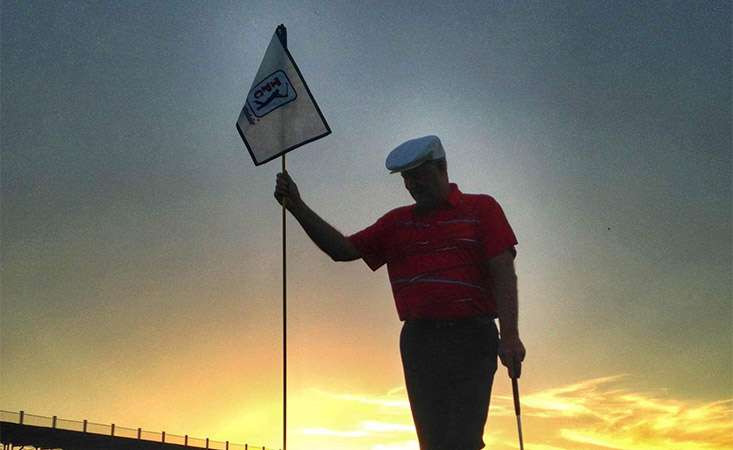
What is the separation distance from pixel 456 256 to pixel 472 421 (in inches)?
41.5

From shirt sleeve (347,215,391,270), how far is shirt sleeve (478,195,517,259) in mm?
744

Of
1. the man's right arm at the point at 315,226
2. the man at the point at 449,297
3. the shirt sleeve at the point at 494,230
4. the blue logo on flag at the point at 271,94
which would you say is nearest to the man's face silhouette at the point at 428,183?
the man at the point at 449,297

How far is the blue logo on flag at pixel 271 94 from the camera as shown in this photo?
22.1 feet

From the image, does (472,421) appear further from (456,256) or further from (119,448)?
(119,448)

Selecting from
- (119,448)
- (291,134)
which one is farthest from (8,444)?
(291,134)

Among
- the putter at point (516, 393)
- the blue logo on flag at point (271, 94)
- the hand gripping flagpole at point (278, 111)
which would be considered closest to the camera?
the putter at point (516, 393)

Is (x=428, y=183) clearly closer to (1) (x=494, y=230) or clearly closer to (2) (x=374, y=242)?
(1) (x=494, y=230)

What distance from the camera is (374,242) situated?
5742 millimetres

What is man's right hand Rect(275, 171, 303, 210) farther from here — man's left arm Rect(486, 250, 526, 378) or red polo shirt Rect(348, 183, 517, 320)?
man's left arm Rect(486, 250, 526, 378)

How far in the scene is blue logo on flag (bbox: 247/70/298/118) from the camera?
265 inches

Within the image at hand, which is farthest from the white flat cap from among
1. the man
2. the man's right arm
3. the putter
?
the putter

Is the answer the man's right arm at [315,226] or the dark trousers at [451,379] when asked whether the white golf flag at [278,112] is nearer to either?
the man's right arm at [315,226]

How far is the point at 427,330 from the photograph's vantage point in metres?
5.17

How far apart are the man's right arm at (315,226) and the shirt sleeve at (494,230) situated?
1045 millimetres
